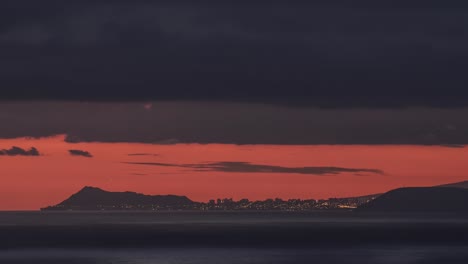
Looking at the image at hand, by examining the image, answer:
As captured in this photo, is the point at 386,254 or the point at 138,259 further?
the point at 386,254

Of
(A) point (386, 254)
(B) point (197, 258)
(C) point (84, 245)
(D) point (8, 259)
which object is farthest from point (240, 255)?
(C) point (84, 245)

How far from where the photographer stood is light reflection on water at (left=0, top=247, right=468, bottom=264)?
14312cm

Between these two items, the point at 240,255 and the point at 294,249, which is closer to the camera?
the point at 240,255

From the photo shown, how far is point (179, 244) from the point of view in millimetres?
198000

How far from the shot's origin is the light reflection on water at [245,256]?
143m

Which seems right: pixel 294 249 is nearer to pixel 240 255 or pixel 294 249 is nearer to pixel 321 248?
pixel 321 248

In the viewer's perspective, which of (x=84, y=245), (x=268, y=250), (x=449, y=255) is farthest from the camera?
(x=84, y=245)

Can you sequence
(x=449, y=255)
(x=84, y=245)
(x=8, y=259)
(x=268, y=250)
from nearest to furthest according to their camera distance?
1. (x=8, y=259)
2. (x=449, y=255)
3. (x=268, y=250)
4. (x=84, y=245)

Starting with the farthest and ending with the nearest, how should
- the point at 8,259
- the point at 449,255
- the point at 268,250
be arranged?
1. the point at 268,250
2. the point at 449,255
3. the point at 8,259

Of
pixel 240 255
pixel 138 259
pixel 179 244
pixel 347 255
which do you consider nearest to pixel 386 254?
pixel 347 255

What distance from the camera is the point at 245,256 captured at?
155375mm

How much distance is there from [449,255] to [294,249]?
28.1 meters

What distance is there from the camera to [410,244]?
196 meters

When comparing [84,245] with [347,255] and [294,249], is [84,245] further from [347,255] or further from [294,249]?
[347,255]
